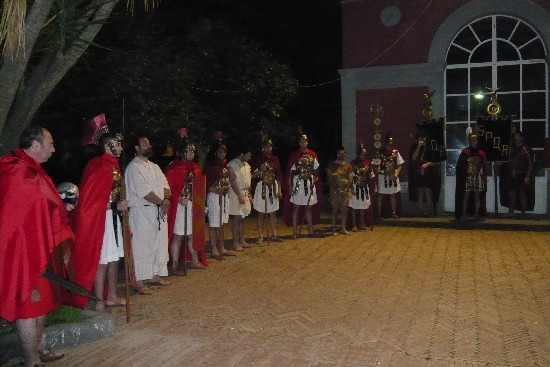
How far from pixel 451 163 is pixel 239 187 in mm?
7261

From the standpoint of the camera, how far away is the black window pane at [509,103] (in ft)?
48.8

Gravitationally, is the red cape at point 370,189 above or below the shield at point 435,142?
below

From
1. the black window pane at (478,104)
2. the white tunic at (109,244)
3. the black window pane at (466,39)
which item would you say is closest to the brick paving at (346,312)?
the white tunic at (109,244)

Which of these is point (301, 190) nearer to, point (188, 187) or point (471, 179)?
point (188, 187)

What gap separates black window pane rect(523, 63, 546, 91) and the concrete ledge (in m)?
12.3

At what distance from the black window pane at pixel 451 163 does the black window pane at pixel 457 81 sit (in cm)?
156

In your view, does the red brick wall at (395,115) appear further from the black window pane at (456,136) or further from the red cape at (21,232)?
the red cape at (21,232)

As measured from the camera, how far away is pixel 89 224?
6.22 meters

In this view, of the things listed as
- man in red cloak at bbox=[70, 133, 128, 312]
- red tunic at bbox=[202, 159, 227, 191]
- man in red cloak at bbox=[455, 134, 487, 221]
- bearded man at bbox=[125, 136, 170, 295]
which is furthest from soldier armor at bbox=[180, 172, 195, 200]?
man in red cloak at bbox=[455, 134, 487, 221]

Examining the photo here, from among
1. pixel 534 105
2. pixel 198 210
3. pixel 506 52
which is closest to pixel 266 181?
pixel 198 210

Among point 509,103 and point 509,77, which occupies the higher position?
point 509,77

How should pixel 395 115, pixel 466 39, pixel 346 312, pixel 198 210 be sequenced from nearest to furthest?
pixel 346 312
pixel 198 210
pixel 466 39
pixel 395 115

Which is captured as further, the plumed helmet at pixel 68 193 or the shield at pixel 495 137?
the shield at pixel 495 137

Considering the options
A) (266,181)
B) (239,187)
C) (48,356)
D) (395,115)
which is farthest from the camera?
(395,115)
